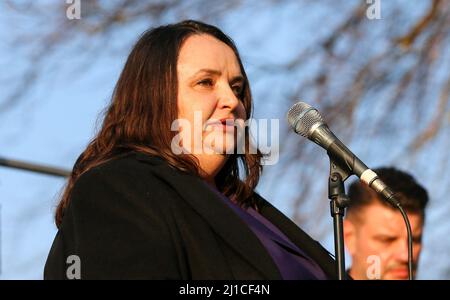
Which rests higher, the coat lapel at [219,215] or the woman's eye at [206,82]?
the woman's eye at [206,82]

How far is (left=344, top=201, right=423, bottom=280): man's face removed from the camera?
4852mm

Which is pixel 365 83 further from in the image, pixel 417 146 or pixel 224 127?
pixel 224 127

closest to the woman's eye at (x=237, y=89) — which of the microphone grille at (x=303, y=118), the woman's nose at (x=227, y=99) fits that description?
the woman's nose at (x=227, y=99)

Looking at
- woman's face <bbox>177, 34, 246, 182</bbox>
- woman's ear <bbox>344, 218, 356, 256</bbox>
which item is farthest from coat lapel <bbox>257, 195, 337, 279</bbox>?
woman's ear <bbox>344, 218, 356, 256</bbox>

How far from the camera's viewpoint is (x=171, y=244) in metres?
3.16

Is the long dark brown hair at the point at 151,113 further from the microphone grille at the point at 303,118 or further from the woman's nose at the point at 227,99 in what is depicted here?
the microphone grille at the point at 303,118

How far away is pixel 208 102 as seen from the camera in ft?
11.7

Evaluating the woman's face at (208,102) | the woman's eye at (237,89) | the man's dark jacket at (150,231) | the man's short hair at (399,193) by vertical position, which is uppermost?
the man's short hair at (399,193)

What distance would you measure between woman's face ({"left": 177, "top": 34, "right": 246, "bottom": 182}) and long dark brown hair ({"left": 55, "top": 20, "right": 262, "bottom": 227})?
0.03 meters

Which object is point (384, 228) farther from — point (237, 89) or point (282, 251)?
point (282, 251)

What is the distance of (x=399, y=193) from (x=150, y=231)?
6.77 ft

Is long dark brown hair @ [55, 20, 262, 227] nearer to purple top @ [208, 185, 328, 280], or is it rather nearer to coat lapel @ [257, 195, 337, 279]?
coat lapel @ [257, 195, 337, 279]

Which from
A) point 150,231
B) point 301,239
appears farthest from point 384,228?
point 150,231

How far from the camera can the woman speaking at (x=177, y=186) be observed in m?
3.15
